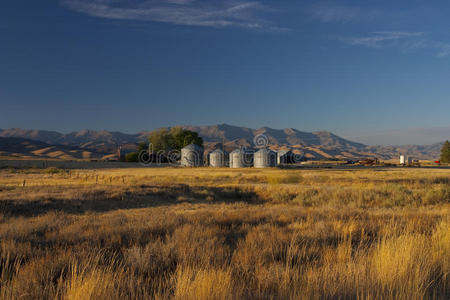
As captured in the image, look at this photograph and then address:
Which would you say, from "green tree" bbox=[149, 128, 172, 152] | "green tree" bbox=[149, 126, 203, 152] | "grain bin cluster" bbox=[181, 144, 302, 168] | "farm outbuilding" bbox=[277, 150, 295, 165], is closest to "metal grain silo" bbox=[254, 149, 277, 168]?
"grain bin cluster" bbox=[181, 144, 302, 168]

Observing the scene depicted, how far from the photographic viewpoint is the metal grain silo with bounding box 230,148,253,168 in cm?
6862

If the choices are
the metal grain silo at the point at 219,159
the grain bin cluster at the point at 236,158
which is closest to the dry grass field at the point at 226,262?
the grain bin cluster at the point at 236,158

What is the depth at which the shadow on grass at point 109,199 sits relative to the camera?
49.1 feet

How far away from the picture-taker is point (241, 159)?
225ft

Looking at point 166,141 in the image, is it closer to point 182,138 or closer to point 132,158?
point 182,138

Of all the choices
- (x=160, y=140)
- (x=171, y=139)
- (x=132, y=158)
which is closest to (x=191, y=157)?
(x=171, y=139)

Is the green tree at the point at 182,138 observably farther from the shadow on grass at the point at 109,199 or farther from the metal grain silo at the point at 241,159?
the shadow on grass at the point at 109,199

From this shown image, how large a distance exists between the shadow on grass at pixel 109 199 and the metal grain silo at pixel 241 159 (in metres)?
44.3

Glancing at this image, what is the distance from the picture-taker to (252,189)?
24.2 m

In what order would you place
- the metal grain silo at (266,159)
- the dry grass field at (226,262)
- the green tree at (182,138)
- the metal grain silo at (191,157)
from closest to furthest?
the dry grass field at (226,262), the metal grain silo at (266,159), the metal grain silo at (191,157), the green tree at (182,138)

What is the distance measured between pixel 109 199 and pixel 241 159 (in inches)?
2028

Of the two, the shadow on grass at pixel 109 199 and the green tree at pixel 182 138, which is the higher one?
the green tree at pixel 182 138

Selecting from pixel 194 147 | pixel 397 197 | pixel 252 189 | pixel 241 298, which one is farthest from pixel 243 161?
pixel 241 298

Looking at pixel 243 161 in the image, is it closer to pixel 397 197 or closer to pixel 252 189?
pixel 252 189
